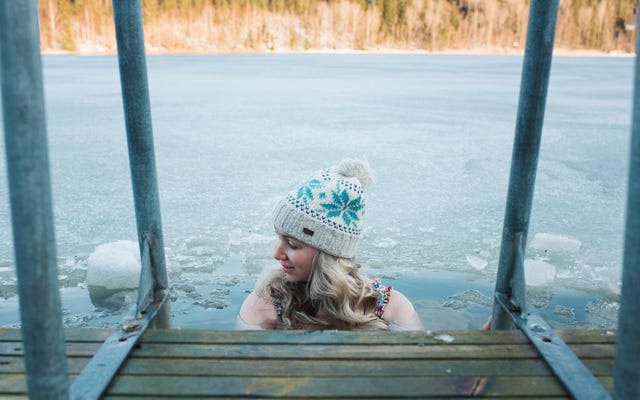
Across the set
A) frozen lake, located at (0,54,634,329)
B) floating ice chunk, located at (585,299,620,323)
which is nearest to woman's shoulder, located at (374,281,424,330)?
frozen lake, located at (0,54,634,329)

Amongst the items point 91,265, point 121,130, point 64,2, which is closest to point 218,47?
point 64,2

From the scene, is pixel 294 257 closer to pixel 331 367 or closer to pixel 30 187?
pixel 331 367

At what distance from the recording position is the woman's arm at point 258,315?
165 cm

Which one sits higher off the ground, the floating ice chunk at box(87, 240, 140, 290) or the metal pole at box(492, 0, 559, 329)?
the metal pole at box(492, 0, 559, 329)

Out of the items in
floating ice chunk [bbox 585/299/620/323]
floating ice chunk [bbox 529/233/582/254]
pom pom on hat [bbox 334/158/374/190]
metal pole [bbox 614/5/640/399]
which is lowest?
floating ice chunk [bbox 585/299/620/323]

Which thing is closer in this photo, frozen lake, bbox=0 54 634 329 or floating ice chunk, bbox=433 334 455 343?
floating ice chunk, bbox=433 334 455 343

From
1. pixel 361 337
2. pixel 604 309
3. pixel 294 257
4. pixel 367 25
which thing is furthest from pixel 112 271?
pixel 367 25

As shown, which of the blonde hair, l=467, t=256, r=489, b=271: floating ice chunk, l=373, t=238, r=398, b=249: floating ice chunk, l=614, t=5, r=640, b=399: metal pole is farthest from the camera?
l=373, t=238, r=398, b=249: floating ice chunk

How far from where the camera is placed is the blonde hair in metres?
1.56

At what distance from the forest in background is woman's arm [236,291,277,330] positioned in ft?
99.1

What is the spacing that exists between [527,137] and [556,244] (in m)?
1.61

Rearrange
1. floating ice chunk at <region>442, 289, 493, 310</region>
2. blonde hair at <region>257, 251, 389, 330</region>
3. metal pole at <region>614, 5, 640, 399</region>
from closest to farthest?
metal pole at <region>614, 5, 640, 399</region>, blonde hair at <region>257, 251, 389, 330</region>, floating ice chunk at <region>442, 289, 493, 310</region>

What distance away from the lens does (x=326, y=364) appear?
101cm

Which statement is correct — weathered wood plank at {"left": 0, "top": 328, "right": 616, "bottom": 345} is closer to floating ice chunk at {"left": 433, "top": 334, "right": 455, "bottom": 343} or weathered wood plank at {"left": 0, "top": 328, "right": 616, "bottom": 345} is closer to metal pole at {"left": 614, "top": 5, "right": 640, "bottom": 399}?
floating ice chunk at {"left": 433, "top": 334, "right": 455, "bottom": 343}
